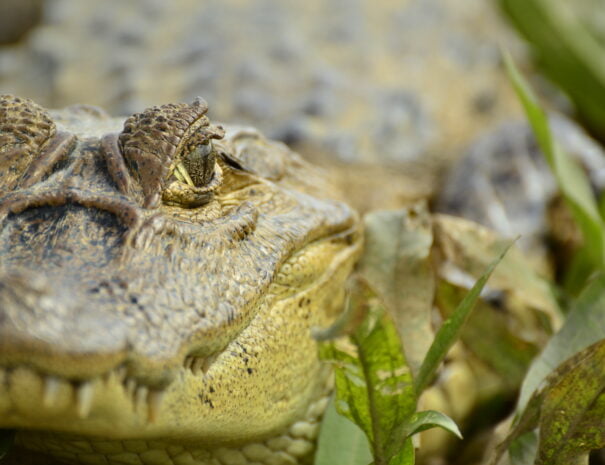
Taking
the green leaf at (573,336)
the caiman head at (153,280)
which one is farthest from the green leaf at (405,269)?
the green leaf at (573,336)

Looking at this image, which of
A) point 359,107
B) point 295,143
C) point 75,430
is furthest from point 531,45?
point 75,430

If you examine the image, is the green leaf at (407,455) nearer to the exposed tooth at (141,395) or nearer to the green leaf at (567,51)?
the exposed tooth at (141,395)

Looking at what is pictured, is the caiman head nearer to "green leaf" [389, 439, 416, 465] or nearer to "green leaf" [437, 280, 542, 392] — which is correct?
"green leaf" [389, 439, 416, 465]

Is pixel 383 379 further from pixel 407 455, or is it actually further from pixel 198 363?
pixel 198 363

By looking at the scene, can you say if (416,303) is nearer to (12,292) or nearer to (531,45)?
(12,292)

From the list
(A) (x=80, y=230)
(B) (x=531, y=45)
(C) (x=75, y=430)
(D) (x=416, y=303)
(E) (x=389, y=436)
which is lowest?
(E) (x=389, y=436)

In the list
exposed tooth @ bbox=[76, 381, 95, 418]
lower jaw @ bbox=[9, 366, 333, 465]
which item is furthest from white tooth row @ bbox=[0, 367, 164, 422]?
lower jaw @ bbox=[9, 366, 333, 465]

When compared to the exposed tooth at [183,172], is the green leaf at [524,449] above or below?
below
